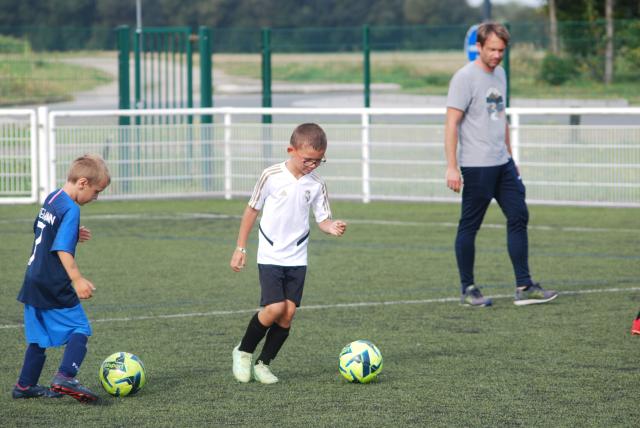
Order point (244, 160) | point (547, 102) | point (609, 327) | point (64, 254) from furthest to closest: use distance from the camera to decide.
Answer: point (547, 102) < point (244, 160) < point (609, 327) < point (64, 254)

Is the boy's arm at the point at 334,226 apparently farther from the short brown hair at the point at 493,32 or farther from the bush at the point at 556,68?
the bush at the point at 556,68

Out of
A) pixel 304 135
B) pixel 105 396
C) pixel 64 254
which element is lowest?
pixel 105 396

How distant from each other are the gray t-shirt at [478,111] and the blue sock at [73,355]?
383cm

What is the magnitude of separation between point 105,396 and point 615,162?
11.2m

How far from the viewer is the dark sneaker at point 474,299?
896 cm

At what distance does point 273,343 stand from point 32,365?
4.40ft

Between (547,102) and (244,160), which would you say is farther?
(547,102)

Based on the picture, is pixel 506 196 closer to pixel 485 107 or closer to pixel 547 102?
pixel 485 107

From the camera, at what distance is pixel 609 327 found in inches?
319

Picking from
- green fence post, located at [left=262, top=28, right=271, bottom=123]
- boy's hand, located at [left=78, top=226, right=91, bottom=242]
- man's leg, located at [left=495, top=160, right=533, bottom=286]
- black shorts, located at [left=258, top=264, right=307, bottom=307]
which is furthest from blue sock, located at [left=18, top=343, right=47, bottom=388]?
green fence post, located at [left=262, top=28, right=271, bottom=123]

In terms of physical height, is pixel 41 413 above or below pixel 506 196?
below

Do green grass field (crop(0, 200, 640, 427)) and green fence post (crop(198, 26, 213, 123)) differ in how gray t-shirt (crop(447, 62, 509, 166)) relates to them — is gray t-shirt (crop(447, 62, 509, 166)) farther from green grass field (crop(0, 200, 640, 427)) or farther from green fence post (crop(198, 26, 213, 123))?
green fence post (crop(198, 26, 213, 123))

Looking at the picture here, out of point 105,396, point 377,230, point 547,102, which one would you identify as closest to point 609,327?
Result: point 105,396

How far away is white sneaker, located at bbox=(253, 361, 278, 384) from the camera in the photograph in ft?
21.6
